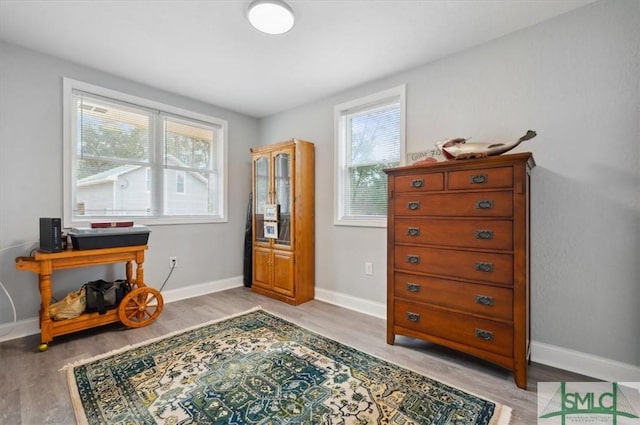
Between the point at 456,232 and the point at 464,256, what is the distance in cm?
17

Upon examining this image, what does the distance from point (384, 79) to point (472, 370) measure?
2.71 metres

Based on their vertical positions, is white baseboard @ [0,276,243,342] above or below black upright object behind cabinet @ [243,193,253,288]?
below

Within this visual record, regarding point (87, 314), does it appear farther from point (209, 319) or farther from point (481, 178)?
point (481, 178)

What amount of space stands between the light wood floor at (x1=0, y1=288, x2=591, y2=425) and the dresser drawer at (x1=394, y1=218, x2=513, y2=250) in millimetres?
858

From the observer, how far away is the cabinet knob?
1.90 meters

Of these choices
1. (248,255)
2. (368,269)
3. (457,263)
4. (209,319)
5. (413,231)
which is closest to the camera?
(457,263)

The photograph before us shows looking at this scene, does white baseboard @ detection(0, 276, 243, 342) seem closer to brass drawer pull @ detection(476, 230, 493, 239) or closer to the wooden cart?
the wooden cart

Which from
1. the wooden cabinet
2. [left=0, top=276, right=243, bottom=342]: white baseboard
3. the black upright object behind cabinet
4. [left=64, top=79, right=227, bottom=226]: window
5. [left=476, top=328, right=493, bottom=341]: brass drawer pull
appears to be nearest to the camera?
[left=476, top=328, right=493, bottom=341]: brass drawer pull

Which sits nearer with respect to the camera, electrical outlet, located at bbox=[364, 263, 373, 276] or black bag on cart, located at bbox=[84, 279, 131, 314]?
black bag on cart, located at bbox=[84, 279, 131, 314]

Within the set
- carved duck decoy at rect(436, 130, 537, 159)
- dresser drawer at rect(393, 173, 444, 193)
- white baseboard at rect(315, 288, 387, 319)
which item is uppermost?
carved duck decoy at rect(436, 130, 537, 159)

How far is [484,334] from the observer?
191cm

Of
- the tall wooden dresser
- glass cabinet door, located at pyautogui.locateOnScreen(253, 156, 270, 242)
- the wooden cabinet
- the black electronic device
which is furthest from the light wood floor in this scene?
glass cabinet door, located at pyautogui.locateOnScreen(253, 156, 270, 242)

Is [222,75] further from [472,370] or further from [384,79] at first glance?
[472,370]

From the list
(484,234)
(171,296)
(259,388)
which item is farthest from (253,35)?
(171,296)
